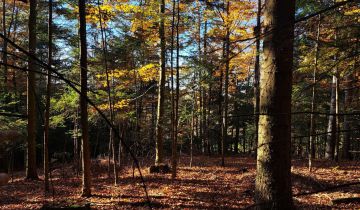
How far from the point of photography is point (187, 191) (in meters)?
9.95

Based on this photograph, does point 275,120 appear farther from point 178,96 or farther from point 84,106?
point 178,96

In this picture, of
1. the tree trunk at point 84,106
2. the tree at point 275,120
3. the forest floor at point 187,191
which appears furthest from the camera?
the tree trunk at point 84,106

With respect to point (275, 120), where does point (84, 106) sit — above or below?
above

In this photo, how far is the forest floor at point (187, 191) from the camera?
8273 millimetres

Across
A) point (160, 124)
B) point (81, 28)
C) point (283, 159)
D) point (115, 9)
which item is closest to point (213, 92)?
point (160, 124)

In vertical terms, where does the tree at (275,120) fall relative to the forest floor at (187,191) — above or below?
above

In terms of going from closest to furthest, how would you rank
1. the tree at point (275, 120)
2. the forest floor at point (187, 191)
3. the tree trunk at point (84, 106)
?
the tree at point (275, 120) < the forest floor at point (187, 191) < the tree trunk at point (84, 106)

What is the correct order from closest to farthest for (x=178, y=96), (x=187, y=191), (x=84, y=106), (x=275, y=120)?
(x=275, y=120) → (x=84, y=106) → (x=187, y=191) → (x=178, y=96)

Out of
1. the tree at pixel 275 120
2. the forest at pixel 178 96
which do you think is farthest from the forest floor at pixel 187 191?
the tree at pixel 275 120

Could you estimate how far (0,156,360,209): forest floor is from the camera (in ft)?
27.1

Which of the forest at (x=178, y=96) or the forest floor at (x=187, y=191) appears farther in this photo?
the forest floor at (x=187, y=191)

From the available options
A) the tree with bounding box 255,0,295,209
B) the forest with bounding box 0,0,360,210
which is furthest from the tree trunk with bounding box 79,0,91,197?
the tree with bounding box 255,0,295,209

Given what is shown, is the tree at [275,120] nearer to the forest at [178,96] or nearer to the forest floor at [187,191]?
the forest at [178,96]

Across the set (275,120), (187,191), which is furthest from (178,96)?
(275,120)
